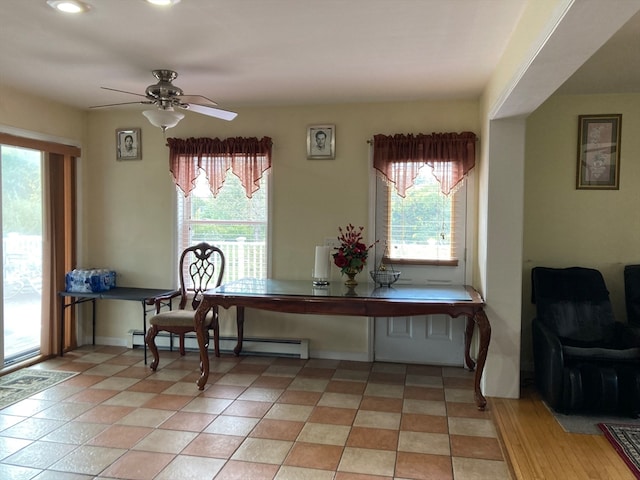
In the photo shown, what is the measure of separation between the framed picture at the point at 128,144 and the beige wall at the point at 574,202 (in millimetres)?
3636

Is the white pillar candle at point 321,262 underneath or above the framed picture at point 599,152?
underneath

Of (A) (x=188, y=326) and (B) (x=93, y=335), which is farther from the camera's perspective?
(B) (x=93, y=335)

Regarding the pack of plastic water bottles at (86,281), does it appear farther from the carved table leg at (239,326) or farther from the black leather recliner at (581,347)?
the black leather recliner at (581,347)

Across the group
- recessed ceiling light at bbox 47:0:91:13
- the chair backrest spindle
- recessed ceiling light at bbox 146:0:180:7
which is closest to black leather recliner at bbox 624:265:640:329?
the chair backrest spindle

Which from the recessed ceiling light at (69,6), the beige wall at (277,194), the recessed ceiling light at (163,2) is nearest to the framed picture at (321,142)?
the beige wall at (277,194)

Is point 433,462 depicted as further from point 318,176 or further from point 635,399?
point 318,176

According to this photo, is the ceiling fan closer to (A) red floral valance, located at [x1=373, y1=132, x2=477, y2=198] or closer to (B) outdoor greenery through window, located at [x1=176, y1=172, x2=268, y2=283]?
(B) outdoor greenery through window, located at [x1=176, y1=172, x2=268, y2=283]

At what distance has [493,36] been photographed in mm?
2830

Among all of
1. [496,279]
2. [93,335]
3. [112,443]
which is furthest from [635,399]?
[93,335]

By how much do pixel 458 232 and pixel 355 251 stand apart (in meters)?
0.98

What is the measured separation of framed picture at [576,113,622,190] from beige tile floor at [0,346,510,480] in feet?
6.37

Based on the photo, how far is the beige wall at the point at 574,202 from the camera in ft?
13.2

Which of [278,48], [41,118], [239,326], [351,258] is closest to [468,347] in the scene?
[351,258]

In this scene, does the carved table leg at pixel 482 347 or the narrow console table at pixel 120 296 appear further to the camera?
the narrow console table at pixel 120 296
